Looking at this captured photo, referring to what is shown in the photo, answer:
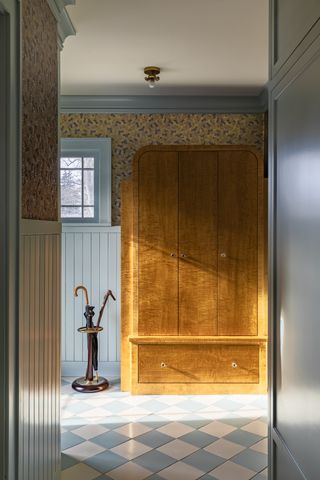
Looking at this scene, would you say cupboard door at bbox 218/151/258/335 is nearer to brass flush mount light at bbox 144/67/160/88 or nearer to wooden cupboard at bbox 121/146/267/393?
wooden cupboard at bbox 121/146/267/393

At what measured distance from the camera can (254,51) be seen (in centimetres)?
344

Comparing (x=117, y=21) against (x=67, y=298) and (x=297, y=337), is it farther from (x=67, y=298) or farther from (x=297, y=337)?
(x=67, y=298)

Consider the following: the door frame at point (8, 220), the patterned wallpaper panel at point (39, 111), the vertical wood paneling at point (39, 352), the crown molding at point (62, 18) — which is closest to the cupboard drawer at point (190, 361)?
the vertical wood paneling at point (39, 352)

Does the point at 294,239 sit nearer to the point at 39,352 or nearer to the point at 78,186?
the point at 39,352

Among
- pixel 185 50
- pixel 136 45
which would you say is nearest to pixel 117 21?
pixel 136 45

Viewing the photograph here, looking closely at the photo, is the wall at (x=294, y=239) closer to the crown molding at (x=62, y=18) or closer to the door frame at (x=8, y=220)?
the door frame at (x=8, y=220)

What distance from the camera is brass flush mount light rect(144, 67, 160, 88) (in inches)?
149

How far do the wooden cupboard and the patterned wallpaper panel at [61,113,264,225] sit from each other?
51 cm

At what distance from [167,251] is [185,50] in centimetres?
165

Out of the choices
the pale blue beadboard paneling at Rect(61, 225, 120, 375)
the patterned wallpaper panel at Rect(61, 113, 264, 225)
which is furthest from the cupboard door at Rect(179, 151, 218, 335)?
the pale blue beadboard paneling at Rect(61, 225, 120, 375)

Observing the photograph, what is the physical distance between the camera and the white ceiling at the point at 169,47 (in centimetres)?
282

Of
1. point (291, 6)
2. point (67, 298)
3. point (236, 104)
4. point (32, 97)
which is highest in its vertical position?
point (236, 104)

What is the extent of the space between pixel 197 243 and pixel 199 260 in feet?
0.49

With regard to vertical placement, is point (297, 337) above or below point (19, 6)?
below
